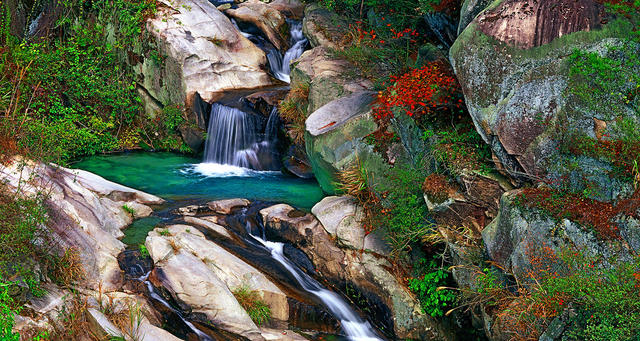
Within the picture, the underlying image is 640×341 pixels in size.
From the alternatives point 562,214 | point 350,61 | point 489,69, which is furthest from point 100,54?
point 562,214

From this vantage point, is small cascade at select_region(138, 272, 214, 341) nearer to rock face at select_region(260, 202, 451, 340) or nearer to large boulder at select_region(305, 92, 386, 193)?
rock face at select_region(260, 202, 451, 340)

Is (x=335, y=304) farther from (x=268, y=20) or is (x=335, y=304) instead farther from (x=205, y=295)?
(x=268, y=20)

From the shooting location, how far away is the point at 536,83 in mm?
6375

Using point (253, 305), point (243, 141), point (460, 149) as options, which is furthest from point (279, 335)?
point (243, 141)

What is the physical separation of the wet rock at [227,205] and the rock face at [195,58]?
5197mm

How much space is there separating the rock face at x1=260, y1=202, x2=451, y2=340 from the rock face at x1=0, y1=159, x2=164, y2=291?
7.90 feet

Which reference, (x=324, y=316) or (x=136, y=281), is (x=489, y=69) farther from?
(x=136, y=281)

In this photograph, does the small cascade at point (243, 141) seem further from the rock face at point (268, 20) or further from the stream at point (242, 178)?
the rock face at point (268, 20)

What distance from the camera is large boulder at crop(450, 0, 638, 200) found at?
602cm

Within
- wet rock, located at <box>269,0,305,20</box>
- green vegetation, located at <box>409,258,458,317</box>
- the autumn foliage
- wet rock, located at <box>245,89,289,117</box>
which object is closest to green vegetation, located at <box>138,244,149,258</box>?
green vegetation, located at <box>409,258,458,317</box>

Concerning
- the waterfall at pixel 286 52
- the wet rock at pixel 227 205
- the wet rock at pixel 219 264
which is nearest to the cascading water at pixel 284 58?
the waterfall at pixel 286 52

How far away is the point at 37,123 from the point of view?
7.63m

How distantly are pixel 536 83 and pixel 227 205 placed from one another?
5340 millimetres

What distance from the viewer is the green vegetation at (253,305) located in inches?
273
